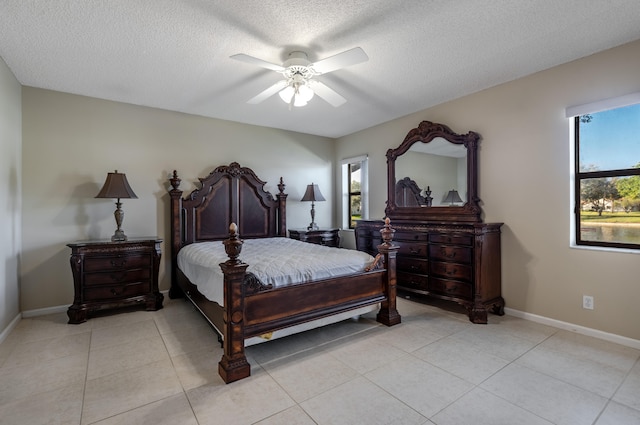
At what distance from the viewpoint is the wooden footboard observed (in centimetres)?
215

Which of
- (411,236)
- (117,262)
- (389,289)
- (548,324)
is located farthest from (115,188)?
(548,324)

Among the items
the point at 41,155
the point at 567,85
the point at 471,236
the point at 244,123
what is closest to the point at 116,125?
the point at 41,155

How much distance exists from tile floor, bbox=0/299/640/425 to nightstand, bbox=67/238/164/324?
33 centimetres

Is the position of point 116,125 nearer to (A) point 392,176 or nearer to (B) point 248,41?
(B) point 248,41

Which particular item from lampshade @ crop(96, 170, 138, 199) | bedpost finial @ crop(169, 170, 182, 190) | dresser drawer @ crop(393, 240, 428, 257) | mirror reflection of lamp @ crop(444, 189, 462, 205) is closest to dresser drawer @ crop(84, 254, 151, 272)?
lampshade @ crop(96, 170, 138, 199)

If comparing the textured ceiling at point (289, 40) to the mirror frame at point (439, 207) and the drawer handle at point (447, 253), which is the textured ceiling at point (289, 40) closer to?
the mirror frame at point (439, 207)

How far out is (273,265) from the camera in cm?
259

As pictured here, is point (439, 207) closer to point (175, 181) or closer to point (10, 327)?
point (175, 181)

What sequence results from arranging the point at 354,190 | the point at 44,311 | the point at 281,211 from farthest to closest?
the point at 354,190 < the point at 281,211 < the point at 44,311

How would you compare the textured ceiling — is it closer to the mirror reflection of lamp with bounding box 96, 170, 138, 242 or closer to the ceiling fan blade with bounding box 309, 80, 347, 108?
the ceiling fan blade with bounding box 309, 80, 347, 108

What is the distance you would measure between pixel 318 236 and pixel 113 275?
2.87m

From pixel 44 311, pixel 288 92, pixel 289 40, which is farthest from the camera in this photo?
pixel 44 311

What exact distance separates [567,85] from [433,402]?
311 cm

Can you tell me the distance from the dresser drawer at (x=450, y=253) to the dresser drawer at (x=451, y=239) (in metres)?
0.05
